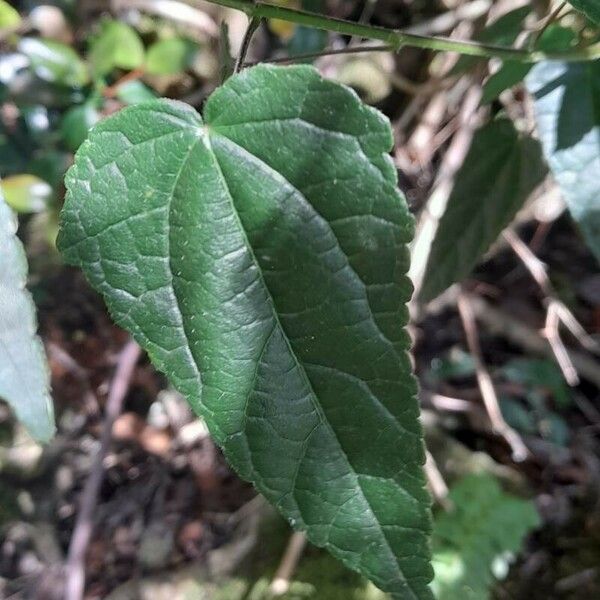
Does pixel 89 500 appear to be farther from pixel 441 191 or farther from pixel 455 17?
pixel 455 17

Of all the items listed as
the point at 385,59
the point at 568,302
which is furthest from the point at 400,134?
the point at 568,302

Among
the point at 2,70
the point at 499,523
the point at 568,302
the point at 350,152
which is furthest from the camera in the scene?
the point at 568,302

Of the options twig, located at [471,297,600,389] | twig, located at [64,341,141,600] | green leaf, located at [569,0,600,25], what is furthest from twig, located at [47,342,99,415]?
green leaf, located at [569,0,600,25]

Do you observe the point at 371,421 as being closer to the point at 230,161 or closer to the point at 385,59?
the point at 230,161

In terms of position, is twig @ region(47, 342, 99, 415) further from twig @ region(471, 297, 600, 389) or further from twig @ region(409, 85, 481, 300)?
twig @ region(471, 297, 600, 389)

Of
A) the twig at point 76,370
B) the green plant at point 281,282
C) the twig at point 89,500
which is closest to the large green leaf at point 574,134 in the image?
the green plant at point 281,282
